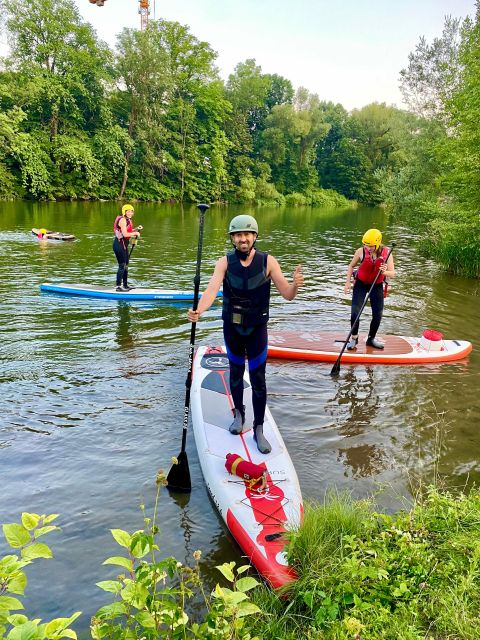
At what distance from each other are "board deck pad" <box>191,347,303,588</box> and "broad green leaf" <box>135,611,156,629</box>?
1.64m

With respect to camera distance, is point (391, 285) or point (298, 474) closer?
point (298, 474)

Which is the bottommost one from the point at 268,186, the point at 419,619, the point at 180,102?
the point at 419,619

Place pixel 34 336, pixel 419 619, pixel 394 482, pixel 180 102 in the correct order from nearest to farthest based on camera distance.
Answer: pixel 419 619, pixel 394 482, pixel 34 336, pixel 180 102

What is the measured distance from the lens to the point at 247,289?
177 inches

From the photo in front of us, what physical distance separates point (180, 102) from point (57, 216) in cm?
2738

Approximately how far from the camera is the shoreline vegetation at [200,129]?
1585cm

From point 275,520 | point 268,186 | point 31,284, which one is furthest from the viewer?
point 268,186

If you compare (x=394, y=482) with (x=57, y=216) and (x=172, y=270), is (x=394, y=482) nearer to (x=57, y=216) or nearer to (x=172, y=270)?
(x=172, y=270)

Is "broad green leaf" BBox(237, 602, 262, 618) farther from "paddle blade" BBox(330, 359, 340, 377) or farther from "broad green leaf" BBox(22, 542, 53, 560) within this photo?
"paddle blade" BBox(330, 359, 340, 377)

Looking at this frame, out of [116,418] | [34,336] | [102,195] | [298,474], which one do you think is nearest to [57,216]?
[102,195]

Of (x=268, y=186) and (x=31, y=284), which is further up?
(x=268, y=186)

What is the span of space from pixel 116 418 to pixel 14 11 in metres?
41.4

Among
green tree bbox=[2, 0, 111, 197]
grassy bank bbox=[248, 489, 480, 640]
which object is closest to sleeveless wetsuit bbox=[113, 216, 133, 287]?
grassy bank bbox=[248, 489, 480, 640]

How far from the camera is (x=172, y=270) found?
14.8 meters
